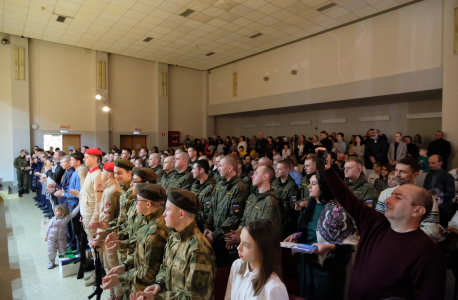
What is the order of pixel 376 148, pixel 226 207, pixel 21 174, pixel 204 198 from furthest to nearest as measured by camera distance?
pixel 21 174, pixel 376 148, pixel 204 198, pixel 226 207

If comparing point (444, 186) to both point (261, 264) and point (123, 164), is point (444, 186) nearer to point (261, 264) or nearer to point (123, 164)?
point (261, 264)

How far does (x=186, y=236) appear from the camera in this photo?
180 cm

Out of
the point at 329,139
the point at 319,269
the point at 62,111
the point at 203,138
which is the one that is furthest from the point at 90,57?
the point at 319,269

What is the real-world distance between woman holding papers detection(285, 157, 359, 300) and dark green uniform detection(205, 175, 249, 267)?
2.86ft

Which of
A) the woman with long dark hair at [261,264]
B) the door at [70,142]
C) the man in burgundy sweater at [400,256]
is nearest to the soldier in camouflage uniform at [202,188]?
the woman with long dark hair at [261,264]

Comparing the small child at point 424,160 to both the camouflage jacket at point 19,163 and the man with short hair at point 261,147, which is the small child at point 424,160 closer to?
the man with short hair at point 261,147

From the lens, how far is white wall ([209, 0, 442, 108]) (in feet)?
22.9

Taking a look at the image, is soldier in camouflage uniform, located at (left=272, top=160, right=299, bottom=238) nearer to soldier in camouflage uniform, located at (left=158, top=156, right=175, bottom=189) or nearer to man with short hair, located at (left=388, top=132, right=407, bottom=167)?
soldier in camouflage uniform, located at (left=158, top=156, right=175, bottom=189)

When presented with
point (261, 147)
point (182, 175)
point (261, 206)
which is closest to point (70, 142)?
point (261, 147)

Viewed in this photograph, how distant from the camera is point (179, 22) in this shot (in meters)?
8.77

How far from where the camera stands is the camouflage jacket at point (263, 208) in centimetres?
253

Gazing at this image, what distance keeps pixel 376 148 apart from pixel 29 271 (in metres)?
8.93

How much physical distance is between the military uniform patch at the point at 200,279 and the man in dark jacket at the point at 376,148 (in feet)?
25.2

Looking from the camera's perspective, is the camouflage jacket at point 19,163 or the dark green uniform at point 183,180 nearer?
the dark green uniform at point 183,180
